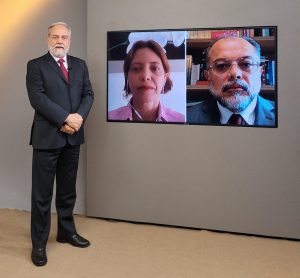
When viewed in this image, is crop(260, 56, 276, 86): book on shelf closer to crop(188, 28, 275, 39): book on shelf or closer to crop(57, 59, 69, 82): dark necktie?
crop(188, 28, 275, 39): book on shelf

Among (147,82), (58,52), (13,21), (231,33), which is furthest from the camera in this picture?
(13,21)

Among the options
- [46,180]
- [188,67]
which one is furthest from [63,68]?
[188,67]

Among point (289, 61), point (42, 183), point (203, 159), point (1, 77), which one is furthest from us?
point (1, 77)

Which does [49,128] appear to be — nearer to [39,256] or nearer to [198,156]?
[39,256]

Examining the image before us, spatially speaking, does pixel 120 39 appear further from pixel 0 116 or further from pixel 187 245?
pixel 187 245

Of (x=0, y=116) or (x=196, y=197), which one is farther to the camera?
(x=0, y=116)

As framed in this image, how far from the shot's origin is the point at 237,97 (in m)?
3.20

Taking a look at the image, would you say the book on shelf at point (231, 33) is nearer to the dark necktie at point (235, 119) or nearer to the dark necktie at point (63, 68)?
the dark necktie at point (235, 119)

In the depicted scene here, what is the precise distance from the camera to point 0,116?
3.94m

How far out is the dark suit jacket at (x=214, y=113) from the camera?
3143 millimetres

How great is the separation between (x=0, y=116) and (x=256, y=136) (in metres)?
2.38

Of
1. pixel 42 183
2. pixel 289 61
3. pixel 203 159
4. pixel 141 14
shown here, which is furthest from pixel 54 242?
pixel 289 61

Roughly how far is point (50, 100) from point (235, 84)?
140cm

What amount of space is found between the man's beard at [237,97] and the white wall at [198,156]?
0.59 feet
